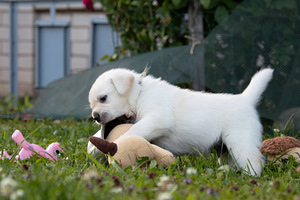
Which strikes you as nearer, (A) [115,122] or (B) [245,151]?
(B) [245,151]

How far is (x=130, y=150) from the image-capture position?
250 centimetres

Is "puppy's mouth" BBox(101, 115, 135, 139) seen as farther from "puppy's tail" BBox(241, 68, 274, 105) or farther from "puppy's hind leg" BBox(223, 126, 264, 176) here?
"puppy's tail" BBox(241, 68, 274, 105)

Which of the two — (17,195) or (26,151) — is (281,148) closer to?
(26,151)

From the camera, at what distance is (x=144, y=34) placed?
5.25 m

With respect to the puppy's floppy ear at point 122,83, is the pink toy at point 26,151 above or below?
below

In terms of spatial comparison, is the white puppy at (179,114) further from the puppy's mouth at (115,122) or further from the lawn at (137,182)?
the lawn at (137,182)

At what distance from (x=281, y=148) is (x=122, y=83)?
4.25 ft

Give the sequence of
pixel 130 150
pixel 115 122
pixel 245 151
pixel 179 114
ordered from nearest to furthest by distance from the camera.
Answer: pixel 130 150 < pixel 245 151 < pixel 179 114 < pixel 115 122

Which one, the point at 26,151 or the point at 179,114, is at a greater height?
the point at 179,114

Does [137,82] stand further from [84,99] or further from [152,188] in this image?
[84,99]

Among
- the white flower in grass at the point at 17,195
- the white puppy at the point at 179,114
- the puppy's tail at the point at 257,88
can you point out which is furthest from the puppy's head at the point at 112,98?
the white flower in grass at the point at 17,195

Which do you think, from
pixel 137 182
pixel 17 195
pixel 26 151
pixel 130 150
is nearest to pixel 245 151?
pixel 130 150

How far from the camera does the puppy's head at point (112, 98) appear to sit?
9.63 feet

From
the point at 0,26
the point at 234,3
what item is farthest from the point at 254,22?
the point at 0,26
